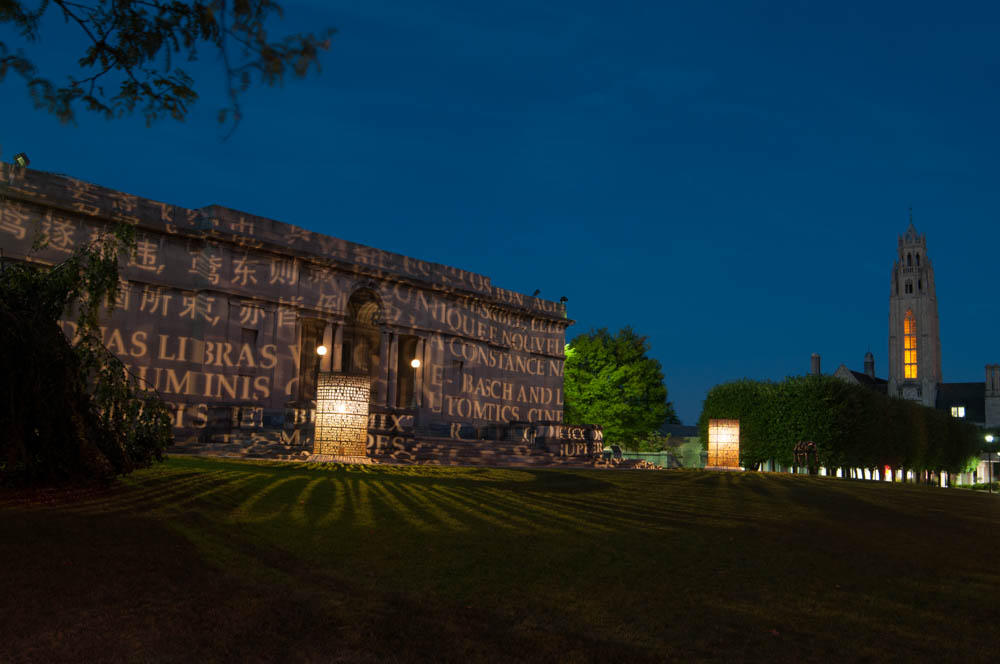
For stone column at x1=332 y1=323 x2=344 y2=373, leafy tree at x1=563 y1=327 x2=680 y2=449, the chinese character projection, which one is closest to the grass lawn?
the chinese character projection

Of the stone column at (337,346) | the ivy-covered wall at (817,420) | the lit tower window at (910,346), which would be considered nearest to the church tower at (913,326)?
the lit tower window at (910,346)

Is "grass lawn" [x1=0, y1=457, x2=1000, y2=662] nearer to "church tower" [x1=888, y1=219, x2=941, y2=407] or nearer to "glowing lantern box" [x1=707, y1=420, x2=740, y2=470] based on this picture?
"glowing lantern box" [x1=707, y1=420, x2=740, y2=470]

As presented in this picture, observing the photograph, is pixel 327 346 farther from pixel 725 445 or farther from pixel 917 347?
pixel 917 347

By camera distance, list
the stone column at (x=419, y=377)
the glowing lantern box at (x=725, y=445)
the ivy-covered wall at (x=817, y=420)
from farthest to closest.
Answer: the stone column at (x=419, y=377) < the ivy-covered wall at (x=817, y=420) < the glowing lantern box at (x=725, y=445)

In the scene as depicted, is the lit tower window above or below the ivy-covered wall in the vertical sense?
above

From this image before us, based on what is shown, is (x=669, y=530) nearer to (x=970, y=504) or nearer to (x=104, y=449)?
(x=104, y=449)

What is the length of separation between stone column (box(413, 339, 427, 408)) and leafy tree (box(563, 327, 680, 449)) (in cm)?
2362

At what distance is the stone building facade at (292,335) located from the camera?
97.6 ft

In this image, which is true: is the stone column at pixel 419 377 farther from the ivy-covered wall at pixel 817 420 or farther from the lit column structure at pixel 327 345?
the ivy-covered wall at pixel 817 420

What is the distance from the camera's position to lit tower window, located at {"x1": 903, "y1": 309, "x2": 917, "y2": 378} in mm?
130000

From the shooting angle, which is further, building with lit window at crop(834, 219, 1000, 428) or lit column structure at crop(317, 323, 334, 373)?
building with lit window at crop(834, 219, 1000, 428)

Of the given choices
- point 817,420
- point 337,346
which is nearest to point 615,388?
point 817,420

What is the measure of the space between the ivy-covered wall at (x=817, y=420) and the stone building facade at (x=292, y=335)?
39.9ft

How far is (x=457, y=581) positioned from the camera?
24.8 ft
